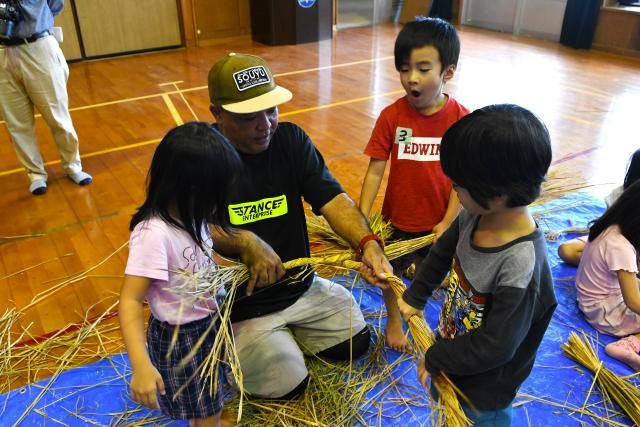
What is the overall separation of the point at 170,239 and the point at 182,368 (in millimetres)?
369

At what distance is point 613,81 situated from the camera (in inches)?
206

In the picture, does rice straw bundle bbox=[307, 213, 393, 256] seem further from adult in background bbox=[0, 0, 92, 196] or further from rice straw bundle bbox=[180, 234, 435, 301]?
adult in background bbox=[0, 0, 92, 196]

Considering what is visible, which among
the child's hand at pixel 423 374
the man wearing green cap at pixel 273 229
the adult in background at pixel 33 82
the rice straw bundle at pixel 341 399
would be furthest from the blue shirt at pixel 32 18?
the child's hand at pixel 423 374

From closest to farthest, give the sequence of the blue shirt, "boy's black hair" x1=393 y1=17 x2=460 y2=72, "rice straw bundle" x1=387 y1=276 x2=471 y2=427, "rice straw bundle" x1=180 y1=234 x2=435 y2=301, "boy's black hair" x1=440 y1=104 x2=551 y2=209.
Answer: "boy's black hair" x1=440 y1=104 x2=551 y2=209 < "rice straw bundle" x1=387 y1=276 x2=471 y2=427 < "rice straw bundle" x1=180 y1=234 x2=435 y2=301 < "boy's black hair" x1=393 y1=17 x2=460 y2=72 < the blue shirt

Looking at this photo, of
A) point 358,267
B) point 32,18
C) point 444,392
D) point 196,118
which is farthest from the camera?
point 196,118

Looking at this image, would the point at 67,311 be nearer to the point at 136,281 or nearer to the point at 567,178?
the point at 136,281

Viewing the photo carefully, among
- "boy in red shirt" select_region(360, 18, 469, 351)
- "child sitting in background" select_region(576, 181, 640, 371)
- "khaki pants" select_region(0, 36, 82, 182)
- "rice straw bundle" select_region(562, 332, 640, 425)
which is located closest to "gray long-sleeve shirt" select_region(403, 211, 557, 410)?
"boy in red shirt" select_region(360, 18, 469, 351)

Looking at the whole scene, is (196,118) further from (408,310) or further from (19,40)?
(408,310)

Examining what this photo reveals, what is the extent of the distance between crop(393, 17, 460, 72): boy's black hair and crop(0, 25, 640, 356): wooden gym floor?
139 cm

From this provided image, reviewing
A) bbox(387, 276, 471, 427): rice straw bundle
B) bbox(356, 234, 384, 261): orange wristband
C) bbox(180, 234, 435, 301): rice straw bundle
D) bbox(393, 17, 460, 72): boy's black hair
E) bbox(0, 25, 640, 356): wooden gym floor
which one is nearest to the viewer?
bbox(387, 276, 471, 427): rice straw bundle

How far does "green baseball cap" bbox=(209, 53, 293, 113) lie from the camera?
4.88 ft

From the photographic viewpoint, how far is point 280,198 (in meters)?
1.69

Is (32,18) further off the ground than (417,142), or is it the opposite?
(32,18)

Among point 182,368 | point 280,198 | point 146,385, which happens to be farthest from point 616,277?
point 146,385
